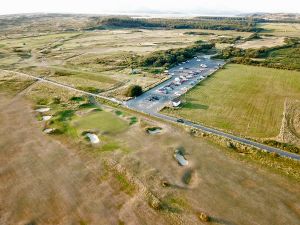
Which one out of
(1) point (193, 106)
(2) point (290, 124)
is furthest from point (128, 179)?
(2) point (290, 124)

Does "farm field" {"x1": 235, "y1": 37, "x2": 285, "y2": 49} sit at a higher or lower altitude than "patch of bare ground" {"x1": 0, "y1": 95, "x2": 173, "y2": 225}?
lower

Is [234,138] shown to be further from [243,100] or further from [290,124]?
[243,100]

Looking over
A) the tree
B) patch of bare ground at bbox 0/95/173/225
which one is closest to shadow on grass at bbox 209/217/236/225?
patch of bare ground at bbox 0/95/173/225

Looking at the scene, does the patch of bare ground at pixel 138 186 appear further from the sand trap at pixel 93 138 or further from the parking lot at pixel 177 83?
the parking lot at pixel 177 83

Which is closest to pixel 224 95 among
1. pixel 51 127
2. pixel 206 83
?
pixel 206 83

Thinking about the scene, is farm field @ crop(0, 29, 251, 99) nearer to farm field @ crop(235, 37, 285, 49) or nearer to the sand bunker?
the sand bunker

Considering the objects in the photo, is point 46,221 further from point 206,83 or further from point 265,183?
point 206,83
